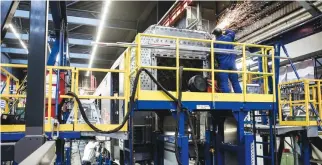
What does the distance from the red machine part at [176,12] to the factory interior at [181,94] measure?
45 millimetres

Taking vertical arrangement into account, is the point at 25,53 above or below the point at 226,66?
above

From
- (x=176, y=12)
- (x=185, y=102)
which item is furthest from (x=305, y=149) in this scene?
(x=176, y=12)

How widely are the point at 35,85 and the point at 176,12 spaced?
383 inches

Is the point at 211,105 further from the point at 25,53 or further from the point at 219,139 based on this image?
the point at 25,53

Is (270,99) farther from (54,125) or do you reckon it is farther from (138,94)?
(54,125)

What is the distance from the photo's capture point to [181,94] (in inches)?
202

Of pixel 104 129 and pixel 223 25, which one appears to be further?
pixel 223 25

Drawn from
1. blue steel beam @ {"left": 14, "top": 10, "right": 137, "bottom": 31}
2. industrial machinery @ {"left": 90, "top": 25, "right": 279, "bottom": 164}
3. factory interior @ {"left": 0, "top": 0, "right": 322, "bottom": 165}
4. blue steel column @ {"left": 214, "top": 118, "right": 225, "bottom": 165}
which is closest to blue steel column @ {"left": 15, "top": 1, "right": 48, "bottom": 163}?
factory interior @ {"left": 0, "top": 0, "right": 322, "bottom": 165}

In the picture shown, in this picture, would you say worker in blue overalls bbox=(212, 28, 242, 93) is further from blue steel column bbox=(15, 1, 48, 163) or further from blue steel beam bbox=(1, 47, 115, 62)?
blue steel beam bbox=(1, 47, 115, 62)

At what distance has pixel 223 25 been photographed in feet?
41.4

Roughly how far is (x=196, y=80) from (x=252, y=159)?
6.21ft

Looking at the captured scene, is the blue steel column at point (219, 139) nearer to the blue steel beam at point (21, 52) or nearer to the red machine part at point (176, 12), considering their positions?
the red machine part at point (176, 12)

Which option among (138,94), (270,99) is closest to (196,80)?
(138,94)

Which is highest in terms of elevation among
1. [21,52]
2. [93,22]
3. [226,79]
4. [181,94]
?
[93,22]
